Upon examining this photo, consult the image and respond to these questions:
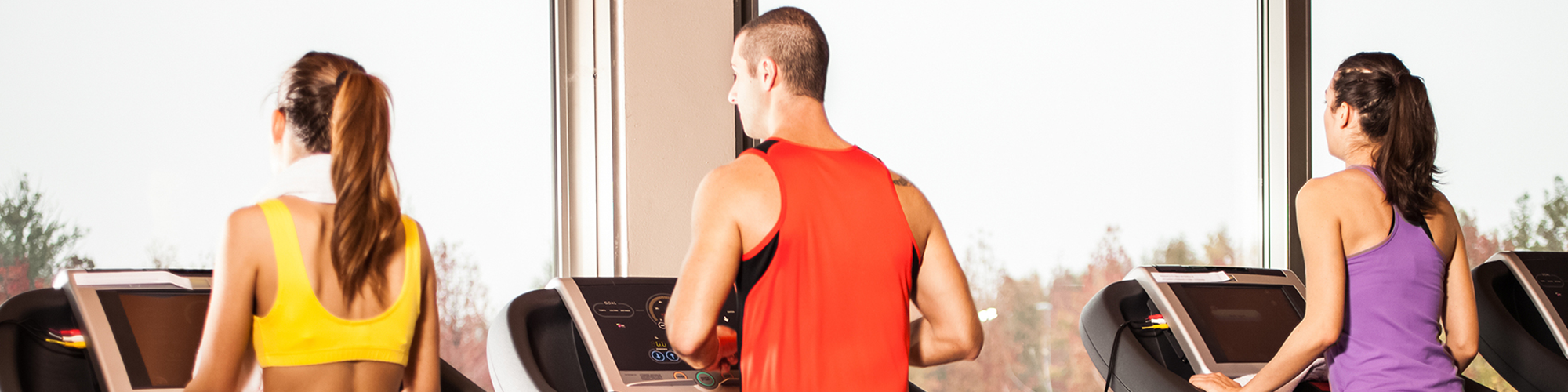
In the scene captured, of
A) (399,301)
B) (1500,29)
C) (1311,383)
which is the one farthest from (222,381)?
(1500,29)

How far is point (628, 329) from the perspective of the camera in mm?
1678

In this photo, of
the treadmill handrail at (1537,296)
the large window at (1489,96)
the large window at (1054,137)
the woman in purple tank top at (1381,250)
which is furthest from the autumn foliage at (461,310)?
the large window at (1489,96)

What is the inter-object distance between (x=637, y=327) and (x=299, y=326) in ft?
1.89

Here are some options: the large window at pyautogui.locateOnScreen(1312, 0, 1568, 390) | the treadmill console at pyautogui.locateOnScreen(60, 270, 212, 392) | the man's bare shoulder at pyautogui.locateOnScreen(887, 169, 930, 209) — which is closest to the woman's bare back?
the treadmill console at pyautogui.locateOnScreen(60, 270, 212, 392)

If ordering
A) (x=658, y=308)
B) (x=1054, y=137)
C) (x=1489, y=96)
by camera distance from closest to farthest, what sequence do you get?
1. (x=658, y=308)
2. (x=1054, y=137)
3. (x=1489, y=96)

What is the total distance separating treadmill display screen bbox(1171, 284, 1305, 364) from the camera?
215 centimetres

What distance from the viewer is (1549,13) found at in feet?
11.0

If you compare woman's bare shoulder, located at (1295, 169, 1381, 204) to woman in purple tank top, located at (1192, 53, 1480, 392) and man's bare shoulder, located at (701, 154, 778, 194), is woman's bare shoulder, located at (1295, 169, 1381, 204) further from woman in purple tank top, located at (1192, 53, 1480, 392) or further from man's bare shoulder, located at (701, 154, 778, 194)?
man's bare shoulder, located at (701, 154, 778, 194)

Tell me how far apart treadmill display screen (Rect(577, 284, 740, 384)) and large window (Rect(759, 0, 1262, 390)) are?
950mm

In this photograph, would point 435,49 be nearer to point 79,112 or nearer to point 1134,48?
point 79,112

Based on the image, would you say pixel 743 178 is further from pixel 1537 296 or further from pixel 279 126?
pixel 1537 296

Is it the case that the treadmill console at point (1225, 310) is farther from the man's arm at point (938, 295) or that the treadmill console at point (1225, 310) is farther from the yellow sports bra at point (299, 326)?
the yellow sports bra at point (299, 326)

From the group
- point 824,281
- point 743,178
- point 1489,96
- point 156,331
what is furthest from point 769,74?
point 1489,96

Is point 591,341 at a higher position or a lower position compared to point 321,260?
lower
